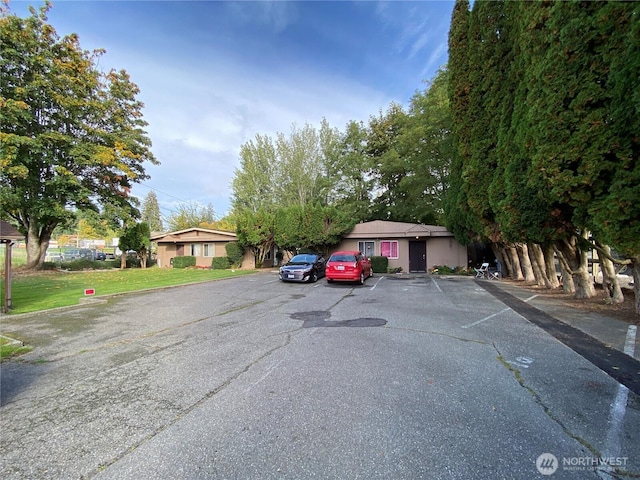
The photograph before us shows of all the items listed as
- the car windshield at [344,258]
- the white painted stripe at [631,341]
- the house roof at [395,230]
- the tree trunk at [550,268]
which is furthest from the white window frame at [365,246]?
the white painted stripe at [631,341]

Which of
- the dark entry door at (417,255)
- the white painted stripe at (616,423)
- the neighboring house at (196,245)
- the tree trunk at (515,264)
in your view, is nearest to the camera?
the white painted stripe at (616,423)

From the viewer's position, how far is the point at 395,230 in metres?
22.1

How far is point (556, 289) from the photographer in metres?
12.7

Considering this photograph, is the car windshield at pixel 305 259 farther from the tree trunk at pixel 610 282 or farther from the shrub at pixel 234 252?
the tree trunk at pixel 610 282

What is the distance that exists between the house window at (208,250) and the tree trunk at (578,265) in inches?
930

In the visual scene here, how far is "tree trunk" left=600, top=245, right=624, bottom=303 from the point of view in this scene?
364 inches

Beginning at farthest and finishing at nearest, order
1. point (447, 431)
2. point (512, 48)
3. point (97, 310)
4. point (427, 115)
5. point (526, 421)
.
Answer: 1. point (427, 115)
2. point (512, 48)
3. point (97, 310)
4. point (526, 421)
5. point (447, 431)

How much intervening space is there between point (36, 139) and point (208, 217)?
35.4m

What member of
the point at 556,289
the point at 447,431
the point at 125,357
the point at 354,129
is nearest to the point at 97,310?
the point at 125,357

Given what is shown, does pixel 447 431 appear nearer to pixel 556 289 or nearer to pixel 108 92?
pixel 556 289

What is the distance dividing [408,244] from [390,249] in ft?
4.42

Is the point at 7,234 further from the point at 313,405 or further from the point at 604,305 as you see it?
the point at 604,305

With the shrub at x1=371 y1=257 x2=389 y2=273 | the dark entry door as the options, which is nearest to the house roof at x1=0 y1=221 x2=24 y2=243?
the shrub at x1=371 y1=257 x2=389 y2=273

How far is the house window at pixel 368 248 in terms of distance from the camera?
2317cm
